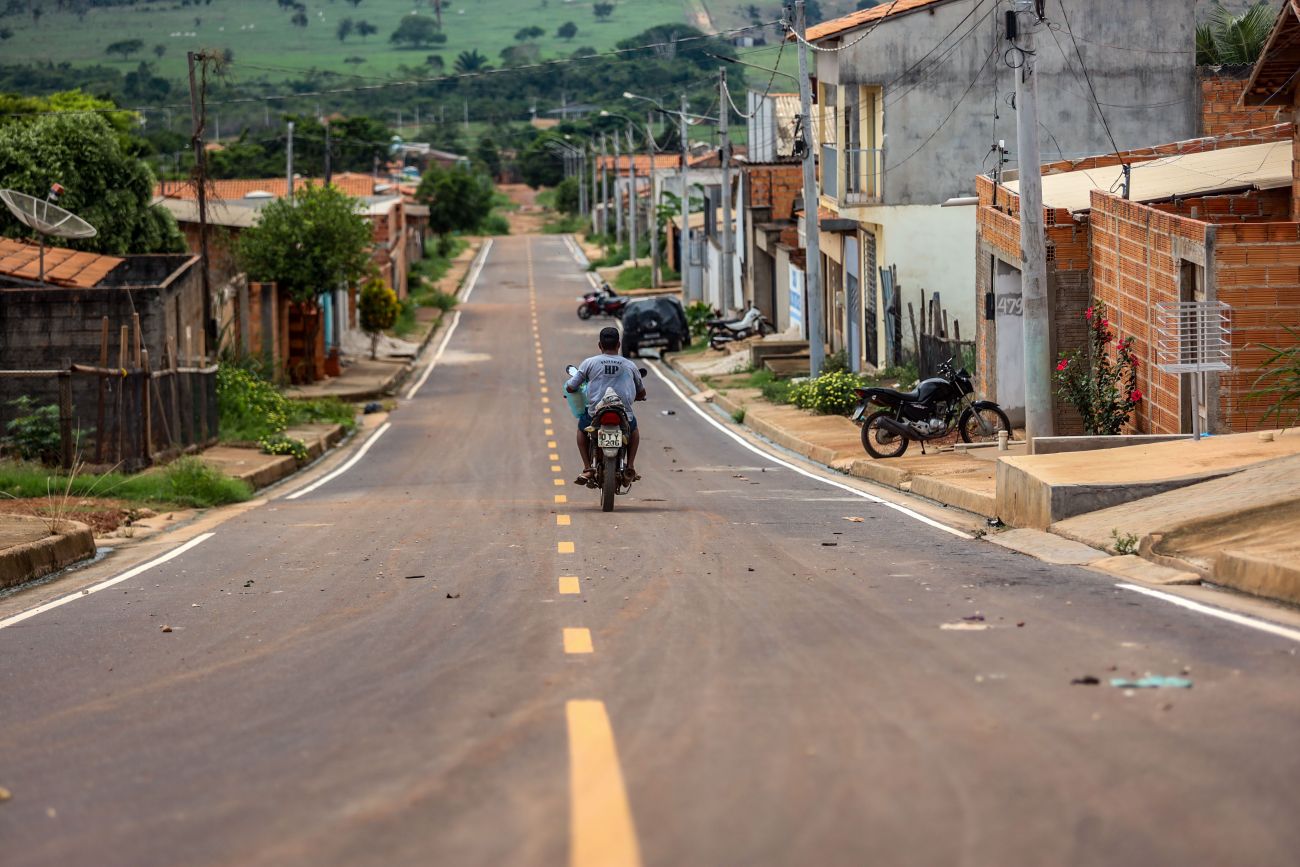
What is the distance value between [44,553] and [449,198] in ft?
344

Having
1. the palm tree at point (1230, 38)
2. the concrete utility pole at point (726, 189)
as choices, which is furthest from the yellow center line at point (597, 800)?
the concrete utility pole at point (726, 189)

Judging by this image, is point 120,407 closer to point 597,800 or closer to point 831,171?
point 597,800

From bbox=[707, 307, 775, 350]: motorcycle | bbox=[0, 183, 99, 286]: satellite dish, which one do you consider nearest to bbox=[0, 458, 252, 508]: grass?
bbox=[0, 183, 99, 286]: satellite dish

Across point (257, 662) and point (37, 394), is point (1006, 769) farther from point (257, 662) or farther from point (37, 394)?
point (37, 394)

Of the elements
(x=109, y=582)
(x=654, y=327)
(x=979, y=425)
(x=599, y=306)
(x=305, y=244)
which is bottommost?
(x=109, y=582)

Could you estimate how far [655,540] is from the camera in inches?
531

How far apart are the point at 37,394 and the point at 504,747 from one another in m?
19.8

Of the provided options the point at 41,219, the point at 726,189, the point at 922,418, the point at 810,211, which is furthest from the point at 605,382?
the point at 726,189

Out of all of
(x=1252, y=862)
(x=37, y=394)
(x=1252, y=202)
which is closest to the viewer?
A: (x=1252, y=862)

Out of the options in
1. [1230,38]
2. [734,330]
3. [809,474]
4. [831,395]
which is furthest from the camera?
[734,330]

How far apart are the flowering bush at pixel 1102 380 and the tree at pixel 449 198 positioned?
97560mm

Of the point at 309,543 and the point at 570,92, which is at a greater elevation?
the point at 570,92

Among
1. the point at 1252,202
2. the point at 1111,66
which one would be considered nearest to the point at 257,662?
the point at 1252,202

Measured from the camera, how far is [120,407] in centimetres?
2189
